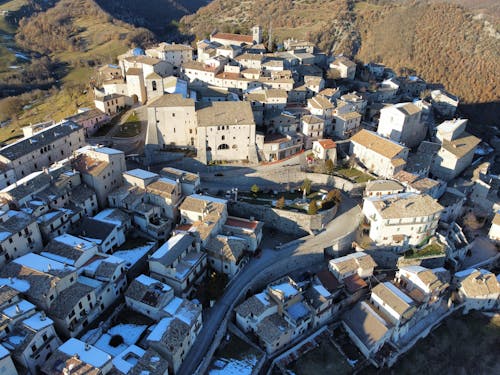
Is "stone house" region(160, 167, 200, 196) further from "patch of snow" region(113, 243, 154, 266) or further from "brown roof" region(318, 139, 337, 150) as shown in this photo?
"brown roof" region(318, 139, 337, 150)

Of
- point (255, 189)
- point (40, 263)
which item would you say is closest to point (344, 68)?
point (255, 189)

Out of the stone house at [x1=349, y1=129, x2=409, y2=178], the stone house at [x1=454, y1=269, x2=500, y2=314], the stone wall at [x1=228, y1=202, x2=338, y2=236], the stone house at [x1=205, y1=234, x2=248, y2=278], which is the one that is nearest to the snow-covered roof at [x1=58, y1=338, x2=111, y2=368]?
the stone house at [x1=205, y1=234, x2=248, y2=278]

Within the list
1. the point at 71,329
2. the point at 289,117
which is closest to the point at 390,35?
the point at 289,117

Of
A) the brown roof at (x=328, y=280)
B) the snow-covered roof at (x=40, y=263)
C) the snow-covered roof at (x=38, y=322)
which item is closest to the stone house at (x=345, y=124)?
the brown roof at (x=328, y=280)

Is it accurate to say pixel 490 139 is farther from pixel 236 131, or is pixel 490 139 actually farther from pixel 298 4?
pixel 298 4

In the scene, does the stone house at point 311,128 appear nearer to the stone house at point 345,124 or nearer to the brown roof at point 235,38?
the stone house at point 345,124

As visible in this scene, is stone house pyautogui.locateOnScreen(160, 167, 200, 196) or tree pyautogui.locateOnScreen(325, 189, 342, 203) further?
tree pyautogui.locateOnScreen(325, 189, 342, 203)
